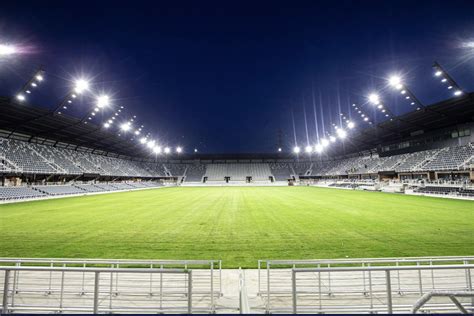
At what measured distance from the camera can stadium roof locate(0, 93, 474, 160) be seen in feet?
116

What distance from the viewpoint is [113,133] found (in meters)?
55.3

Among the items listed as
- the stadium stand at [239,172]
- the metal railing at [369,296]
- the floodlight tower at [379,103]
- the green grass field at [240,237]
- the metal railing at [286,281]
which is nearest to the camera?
the metal railing at [369,296]

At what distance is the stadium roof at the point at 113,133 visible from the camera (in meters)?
35.2

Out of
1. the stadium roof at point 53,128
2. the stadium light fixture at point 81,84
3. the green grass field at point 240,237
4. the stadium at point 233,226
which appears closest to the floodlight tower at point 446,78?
the stadium at point 233,226

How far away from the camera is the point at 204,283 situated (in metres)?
6.56

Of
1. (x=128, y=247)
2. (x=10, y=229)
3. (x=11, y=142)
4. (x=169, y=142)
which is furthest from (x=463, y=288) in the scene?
(x=169, y=142)

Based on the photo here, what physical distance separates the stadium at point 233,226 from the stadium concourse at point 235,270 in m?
0.08

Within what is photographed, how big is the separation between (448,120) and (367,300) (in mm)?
51786

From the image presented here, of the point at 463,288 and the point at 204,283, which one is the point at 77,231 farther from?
the point at 463,288

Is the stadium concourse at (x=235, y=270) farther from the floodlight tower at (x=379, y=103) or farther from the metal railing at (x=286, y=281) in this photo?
the floodlight tower at (x=379, y=103)

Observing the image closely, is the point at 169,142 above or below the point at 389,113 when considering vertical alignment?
above

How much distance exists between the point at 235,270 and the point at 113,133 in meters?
56.7

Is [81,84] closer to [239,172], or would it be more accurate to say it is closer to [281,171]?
[239,172]

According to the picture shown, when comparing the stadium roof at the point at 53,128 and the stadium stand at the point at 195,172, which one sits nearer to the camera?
the stadium roof at the point at 53,128
